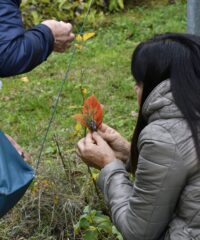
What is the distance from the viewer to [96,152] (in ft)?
8.21

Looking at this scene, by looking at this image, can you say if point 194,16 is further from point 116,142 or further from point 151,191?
point 151,191

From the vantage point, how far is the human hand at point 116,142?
2.69 meters

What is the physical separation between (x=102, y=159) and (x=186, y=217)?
0.47m

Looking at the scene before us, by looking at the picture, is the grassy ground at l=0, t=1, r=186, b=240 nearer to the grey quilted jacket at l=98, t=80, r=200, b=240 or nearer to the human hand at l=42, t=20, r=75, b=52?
the human hand at l=42, t=20, r=75, b=52

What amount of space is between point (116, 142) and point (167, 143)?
2.09 feet

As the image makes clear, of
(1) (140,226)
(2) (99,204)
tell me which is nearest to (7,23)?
(1) (140,226)

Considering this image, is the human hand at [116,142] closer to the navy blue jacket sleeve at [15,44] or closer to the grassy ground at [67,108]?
the navy blue jacket sleeve at [15,44]

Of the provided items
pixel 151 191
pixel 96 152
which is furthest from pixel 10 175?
pixel 151 191

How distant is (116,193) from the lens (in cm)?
242

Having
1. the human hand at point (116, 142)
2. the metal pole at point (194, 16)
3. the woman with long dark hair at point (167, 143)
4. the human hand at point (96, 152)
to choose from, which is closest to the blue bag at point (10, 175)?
the human hand at point (96, 152)

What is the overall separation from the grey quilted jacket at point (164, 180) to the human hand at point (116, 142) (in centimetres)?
44

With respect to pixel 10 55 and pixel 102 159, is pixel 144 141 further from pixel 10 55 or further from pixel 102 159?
pixel 10 55

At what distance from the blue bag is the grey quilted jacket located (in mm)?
481

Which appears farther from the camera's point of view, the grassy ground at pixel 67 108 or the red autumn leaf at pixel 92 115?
the grassy ground at pixel 67 108
